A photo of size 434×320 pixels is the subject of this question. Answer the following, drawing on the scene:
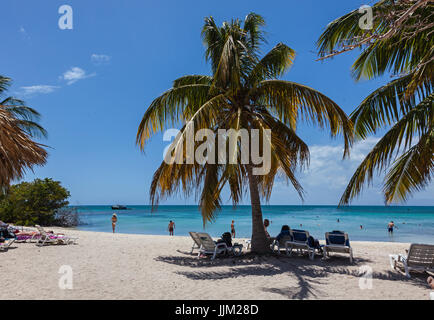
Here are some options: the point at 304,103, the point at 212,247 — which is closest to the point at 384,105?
the point at 304,103

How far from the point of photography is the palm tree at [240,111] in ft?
24.3

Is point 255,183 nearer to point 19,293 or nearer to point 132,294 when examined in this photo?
point 132,294

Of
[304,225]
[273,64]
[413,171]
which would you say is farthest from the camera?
[304,225]

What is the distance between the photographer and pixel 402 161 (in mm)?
5680

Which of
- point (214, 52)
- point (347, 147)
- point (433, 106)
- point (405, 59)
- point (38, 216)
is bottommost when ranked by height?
point (38, 216)

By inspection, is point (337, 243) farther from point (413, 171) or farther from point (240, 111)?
point (240, 111)

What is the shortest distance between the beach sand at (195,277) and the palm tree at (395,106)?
169 cm

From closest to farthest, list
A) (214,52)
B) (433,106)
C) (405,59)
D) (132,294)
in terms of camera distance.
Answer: (132,294) → (433,106) → (405,59) → (214,52)

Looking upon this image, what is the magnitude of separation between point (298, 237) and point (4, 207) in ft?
80.1

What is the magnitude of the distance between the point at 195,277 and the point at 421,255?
4.84 meters

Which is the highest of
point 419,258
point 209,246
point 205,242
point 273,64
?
point 273,64

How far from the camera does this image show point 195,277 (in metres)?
6.06

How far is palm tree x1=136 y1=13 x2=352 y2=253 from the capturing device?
740 centimetres

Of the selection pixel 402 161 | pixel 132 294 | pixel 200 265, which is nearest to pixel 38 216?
pixel 200 265
